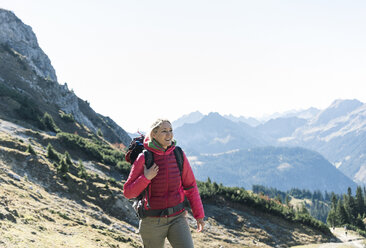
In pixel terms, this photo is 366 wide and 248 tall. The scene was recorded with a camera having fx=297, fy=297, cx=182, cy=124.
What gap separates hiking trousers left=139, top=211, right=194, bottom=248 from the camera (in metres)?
6.93

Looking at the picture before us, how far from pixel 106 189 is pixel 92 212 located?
643cm

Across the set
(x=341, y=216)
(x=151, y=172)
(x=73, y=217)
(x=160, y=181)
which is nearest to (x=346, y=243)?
(x=73, y=217)

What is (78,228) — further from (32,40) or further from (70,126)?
(32,40)

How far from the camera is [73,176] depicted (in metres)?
31.6

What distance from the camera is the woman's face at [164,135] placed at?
6954mm

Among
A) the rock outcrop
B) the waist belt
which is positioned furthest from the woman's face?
the rock outcrop

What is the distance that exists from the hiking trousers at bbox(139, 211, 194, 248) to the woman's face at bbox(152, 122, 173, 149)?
1.74 metres

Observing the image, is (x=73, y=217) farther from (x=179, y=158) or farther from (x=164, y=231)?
(x=179, y=158)

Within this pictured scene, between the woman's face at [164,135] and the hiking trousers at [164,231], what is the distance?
174 cm

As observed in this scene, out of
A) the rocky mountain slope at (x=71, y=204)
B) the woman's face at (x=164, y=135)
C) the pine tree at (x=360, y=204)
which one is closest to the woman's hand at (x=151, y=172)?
the woman's face at (x=164, y=135)

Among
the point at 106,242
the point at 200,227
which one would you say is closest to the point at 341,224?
the point at 106,242

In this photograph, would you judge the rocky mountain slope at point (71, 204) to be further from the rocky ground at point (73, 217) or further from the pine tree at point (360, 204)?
the pine tree at point (360, 204)

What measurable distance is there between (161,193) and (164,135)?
1.37 metres

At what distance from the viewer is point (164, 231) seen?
703cm
